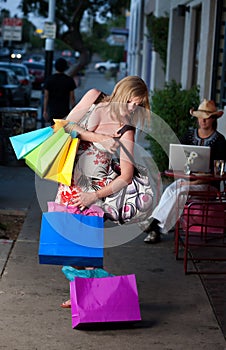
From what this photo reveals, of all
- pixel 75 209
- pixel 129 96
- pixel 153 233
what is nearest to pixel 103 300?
pixel 75 209

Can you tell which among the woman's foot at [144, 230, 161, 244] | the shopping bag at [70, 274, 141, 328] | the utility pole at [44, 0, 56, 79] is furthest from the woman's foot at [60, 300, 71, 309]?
the utility pole at [44, 0, 56, 79]

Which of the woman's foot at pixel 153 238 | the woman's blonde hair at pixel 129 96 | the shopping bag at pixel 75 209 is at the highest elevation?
the woman's blonde hair at pixel 129 96

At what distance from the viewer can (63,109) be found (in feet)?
48.1

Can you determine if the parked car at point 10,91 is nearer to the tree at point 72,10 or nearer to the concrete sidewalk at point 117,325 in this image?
the tree at point 72,10

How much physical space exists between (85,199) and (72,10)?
3926cm

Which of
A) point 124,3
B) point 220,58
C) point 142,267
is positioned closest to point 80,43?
point 124,3

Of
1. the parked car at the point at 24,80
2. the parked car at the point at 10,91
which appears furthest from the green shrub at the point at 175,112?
the parked car at the point at 24,80

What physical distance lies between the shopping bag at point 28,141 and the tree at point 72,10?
108 ft

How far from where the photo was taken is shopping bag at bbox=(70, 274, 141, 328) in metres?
5.33

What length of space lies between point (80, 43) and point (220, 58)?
84.5 ft

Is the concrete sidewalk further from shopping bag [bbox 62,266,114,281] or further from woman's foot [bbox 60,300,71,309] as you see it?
shopping bag [bbox 62,266,114,281]

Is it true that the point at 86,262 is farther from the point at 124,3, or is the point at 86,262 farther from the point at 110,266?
the point at 124,3

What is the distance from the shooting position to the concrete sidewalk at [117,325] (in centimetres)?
518

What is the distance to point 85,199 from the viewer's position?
5309 mm
